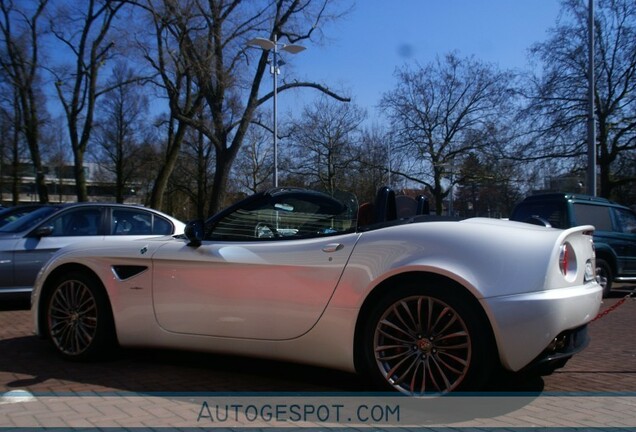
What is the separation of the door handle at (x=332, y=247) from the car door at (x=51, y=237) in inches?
200

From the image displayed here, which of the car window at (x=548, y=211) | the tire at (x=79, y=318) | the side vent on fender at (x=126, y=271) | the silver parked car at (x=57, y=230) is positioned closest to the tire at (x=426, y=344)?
the side vent on fender at (x=126, y=271)

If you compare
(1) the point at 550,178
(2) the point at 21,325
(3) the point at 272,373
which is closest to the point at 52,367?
(3) the point at 272,373

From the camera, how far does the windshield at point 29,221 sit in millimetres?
7835

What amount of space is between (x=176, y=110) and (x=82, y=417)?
63.4 feet

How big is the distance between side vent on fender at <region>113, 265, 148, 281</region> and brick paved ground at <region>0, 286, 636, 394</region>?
0.74 meters

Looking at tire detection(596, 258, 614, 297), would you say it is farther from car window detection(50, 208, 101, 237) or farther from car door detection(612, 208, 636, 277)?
car window detection(50, 208, 101, 237)

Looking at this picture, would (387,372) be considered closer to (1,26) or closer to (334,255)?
(334,255)

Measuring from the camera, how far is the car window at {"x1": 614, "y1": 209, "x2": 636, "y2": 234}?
38.1 ft

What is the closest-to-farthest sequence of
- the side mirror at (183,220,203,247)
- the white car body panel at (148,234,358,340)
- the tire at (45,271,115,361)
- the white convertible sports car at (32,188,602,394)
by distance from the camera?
the white convertible sports car at (32,188,602,394) → the white car body panel at (148,234,358,340) → the side mirror at (183,220,203,247) → the tire at (45,271,115,361)

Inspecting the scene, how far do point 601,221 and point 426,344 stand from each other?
903 cm

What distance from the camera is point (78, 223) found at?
26.8 feet

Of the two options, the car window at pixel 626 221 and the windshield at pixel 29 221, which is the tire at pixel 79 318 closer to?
the windshield at pixel 29 221

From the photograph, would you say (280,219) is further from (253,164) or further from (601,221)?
(253,164)

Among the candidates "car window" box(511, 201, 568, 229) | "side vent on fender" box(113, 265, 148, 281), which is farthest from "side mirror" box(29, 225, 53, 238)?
"car window" box(511, 201, 568, 229)
